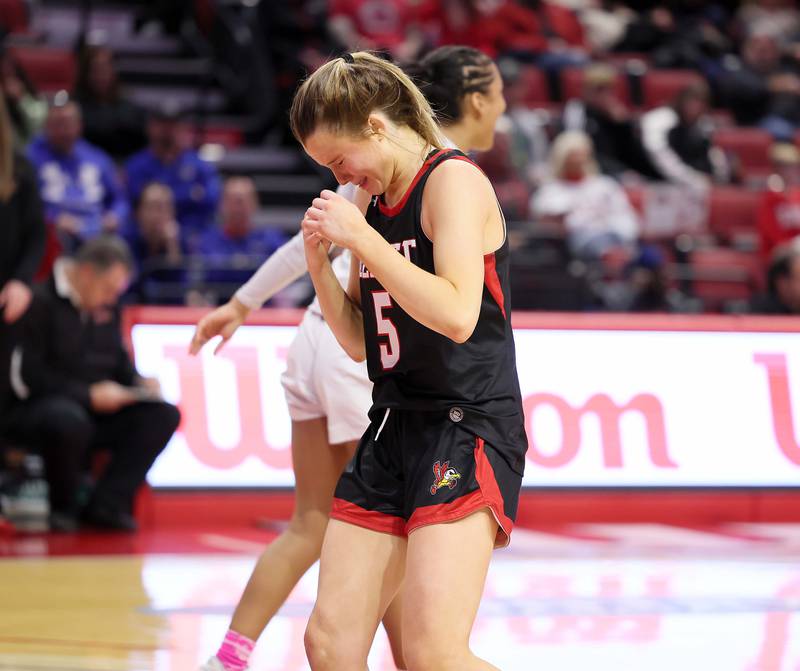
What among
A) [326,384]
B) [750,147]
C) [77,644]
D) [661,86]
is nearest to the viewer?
[326,384]

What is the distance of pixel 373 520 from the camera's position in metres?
3.09

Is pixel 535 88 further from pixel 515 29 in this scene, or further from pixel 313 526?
pixel 313 526

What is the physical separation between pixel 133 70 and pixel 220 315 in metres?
9.02

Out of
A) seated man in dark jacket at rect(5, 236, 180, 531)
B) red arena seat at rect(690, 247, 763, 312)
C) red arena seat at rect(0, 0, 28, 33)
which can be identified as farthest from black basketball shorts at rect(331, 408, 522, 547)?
red arena seat at rect(0, 0, 28, 33)

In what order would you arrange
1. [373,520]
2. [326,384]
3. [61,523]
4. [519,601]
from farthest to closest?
[61,523] < [519,601] < [326,384] < [373,520]

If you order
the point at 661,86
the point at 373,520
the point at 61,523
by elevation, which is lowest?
the point at 61,523

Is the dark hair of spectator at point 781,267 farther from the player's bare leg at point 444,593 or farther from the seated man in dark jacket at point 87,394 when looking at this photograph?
the player's bare leg at point 444,593

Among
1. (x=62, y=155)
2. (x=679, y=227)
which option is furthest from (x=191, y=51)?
(x=679, y=227)

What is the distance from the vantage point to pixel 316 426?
401 centimetres

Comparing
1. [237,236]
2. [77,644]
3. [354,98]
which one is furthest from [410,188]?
[237,236]

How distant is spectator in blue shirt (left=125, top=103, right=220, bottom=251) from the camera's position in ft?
33.7

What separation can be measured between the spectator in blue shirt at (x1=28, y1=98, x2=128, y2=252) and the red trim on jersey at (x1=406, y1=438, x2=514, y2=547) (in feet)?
22.9

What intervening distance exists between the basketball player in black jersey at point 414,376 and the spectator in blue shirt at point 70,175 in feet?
22.1

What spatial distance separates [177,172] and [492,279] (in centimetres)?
757
